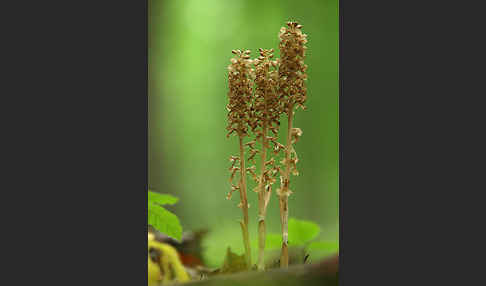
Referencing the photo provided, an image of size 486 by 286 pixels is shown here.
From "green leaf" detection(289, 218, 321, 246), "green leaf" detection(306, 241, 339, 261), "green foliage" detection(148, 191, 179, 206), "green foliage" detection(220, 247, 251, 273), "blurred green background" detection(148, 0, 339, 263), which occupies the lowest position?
"green foliage" detection(220, 247, 251, 273)

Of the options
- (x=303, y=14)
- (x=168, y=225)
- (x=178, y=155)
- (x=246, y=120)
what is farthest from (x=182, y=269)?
(x=303, y=14)

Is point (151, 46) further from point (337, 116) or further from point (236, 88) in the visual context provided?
point (337, 116)

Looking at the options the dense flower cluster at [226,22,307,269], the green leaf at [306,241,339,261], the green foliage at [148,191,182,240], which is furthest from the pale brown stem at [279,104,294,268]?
the green foliage at [148,191,182,240]

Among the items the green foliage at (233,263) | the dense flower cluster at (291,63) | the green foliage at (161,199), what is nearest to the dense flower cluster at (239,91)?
the dense flower cluster at (291,63)

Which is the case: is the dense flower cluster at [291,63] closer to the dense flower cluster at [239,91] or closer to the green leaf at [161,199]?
the dense flower cluster at [239,91]

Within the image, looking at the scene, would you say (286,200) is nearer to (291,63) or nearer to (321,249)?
(321,249)

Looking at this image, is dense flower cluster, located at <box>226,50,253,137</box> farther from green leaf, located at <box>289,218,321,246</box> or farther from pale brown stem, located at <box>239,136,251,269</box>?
green leaf, located at <box>289,218,321,246</box>

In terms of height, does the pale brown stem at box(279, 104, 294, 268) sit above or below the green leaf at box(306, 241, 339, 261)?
above
